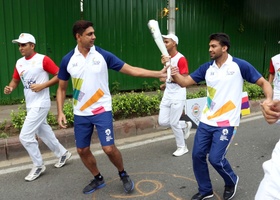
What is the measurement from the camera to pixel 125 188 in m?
3.85

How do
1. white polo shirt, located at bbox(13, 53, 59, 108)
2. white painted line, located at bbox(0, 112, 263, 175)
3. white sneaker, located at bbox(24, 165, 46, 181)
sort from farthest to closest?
white painted line, located at bbox(0, 112, 263, 175) < white polo shirt, located at bbox(13, 53, 59, 108) < white sneaker, located at bbox(24, 165, 46, 181)

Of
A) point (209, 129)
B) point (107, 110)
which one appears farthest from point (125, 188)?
point (209, 129)

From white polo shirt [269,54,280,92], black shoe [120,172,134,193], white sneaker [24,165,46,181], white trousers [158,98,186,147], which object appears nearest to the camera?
black shoe [120,172,134,193]

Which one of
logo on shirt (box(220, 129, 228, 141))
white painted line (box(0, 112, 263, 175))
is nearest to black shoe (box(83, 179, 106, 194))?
white painted line (box(0, 112, 263, 175))

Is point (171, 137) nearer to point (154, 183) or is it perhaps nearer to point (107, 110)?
point (154, 183)

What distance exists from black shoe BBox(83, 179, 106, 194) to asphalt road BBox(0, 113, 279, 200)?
0.06m

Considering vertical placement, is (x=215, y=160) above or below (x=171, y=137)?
above

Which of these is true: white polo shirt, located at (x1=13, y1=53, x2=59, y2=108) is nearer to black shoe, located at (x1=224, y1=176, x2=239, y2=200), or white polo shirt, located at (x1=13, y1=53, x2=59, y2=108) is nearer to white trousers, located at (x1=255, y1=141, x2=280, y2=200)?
black shoe, located at (x1=224, y1=176, x2=239, y2=200)

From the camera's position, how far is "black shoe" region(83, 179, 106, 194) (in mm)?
3915

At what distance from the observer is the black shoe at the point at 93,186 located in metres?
3.92

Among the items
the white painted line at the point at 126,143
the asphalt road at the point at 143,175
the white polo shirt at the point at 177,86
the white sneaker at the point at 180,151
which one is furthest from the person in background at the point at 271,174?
the white painted line at the point at 126,143

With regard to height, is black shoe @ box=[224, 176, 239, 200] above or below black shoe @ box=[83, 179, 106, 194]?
above

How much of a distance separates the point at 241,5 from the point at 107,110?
10.2 meters

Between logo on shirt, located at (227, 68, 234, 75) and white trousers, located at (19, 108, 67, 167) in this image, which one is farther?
white trousers, located at (19, 108, 67, 167)
